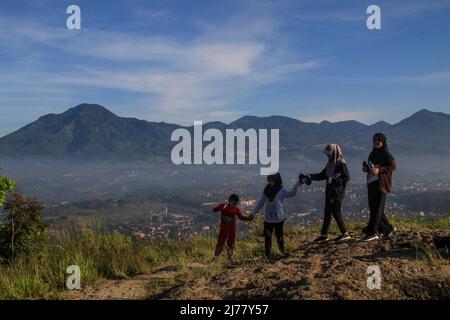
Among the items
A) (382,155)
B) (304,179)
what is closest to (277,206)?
(304,179)

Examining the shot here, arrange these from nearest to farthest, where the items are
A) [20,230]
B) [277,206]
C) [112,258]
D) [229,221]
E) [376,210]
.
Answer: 1. [112,258]
2. [376,210]
3. [277,206]
4. [229,221]
5. [20,230]

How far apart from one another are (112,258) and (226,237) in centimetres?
212

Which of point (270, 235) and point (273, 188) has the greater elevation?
point (273, 188)

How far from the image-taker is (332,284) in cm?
539

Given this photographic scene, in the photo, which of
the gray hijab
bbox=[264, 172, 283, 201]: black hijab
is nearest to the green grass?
bbox=[264, 172, 283, 201]: black hijab

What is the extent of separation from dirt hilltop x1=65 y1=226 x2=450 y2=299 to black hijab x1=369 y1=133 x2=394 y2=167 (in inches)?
53.6

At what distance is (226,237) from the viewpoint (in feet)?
29.2

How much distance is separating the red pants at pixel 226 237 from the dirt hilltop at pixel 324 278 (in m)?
0.75

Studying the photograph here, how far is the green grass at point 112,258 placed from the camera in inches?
271

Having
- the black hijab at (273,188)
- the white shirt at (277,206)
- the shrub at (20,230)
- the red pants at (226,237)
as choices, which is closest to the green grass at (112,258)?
the red pants at (226,237)

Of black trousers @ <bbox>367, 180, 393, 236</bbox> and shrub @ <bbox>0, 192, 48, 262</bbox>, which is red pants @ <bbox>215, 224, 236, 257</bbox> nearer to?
black trousers @ <bbox>367, 180, 393, 236</bbox>

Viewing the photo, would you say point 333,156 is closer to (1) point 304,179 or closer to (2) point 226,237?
(1) point 304,179

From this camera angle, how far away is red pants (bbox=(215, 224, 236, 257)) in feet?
28.9

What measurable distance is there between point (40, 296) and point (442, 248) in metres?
5.88
